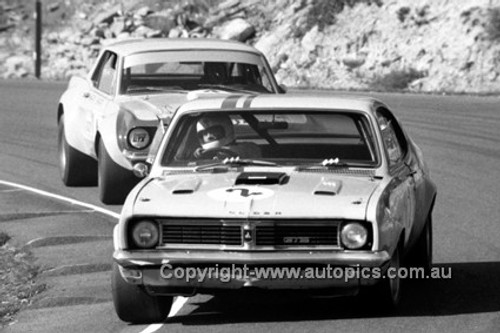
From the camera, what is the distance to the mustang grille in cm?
825

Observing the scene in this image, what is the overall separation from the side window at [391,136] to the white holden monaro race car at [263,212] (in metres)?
0.04

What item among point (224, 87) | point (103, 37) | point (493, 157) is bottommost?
point (103, 37)

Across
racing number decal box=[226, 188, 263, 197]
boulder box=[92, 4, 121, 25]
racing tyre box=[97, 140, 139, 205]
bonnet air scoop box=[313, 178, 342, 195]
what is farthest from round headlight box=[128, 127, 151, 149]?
boulder box=[92, 4, 121, 25]

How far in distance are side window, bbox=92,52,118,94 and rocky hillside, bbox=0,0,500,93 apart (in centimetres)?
1378

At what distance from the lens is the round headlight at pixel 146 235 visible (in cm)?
835

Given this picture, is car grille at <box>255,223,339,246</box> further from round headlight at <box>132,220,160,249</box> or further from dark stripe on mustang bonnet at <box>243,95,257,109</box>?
dark stripe on mustang bonnet at <box>243,95,257,109</box>

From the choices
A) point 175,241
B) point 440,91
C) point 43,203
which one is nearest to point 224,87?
point 43,203

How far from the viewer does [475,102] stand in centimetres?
2492

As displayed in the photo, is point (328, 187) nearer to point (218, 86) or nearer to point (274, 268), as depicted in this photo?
point (274, 268)

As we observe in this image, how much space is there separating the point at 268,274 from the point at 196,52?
6884 mm

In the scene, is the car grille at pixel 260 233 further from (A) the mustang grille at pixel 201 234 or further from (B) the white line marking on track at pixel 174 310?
(B) the white line marking on track at pixel 174 310

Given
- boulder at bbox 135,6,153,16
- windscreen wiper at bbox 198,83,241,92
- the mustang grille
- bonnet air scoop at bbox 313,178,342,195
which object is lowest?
boulder at bbox 135,6,153,16

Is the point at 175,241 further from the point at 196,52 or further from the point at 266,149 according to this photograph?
the point at 196,52

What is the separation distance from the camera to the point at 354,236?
8.23 m
